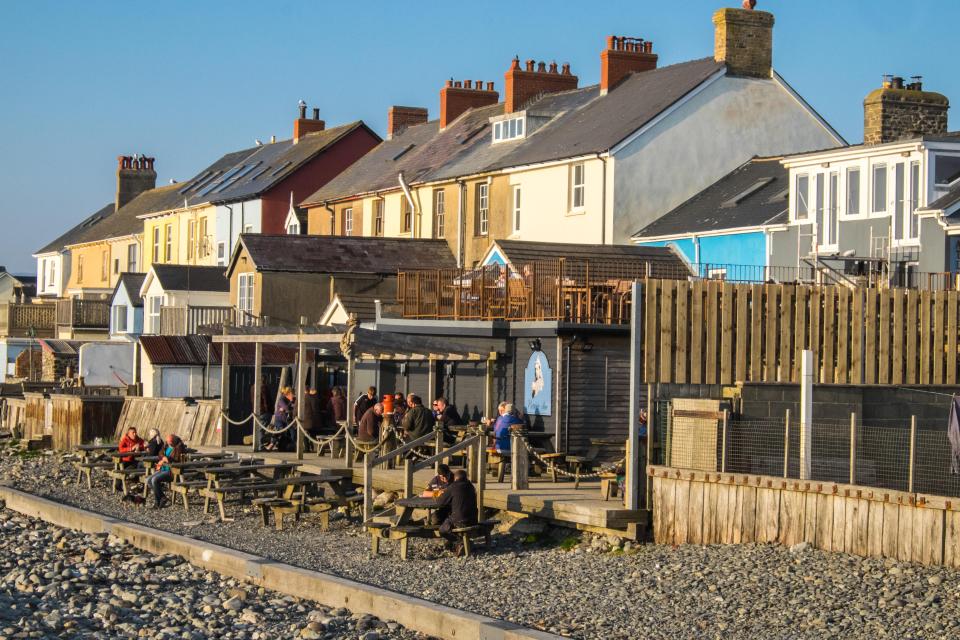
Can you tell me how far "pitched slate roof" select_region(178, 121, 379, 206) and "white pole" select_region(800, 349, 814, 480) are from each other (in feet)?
132

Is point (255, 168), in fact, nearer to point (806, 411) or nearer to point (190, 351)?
point (190, 351)

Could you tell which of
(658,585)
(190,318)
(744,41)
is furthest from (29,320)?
(658,585)

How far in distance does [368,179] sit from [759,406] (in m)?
33.9

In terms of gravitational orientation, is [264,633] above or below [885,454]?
below

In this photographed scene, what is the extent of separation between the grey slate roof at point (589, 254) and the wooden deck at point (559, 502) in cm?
680

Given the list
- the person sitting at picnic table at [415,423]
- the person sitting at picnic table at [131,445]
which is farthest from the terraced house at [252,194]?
the person sitting at picnic table at [415,423]

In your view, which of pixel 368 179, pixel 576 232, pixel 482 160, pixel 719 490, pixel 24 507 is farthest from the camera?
pixel 368 179

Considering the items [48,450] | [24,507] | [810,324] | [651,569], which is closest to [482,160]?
[48,450]

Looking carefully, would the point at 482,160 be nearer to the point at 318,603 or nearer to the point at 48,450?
the point at 48,450

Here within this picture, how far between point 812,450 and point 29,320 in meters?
51.3

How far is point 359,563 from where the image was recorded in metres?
19.8

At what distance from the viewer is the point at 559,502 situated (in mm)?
20500

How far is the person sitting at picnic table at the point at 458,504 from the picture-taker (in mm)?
19875

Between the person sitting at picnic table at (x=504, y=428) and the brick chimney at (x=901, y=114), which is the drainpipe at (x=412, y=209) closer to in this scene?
the brick chimney at (x=901, y=114)
